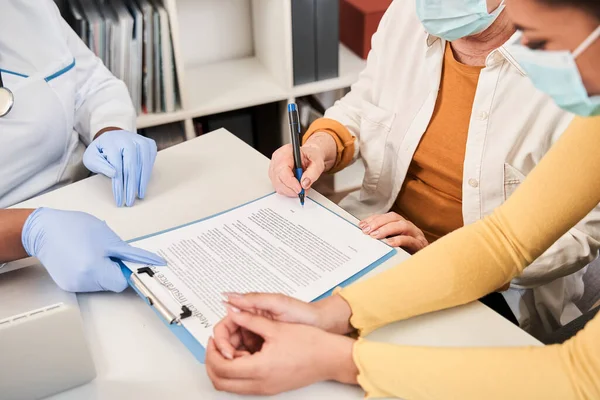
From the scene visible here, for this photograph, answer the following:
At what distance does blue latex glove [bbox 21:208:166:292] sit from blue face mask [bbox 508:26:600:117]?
1.97 ft

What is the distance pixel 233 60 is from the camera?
2.22 meters

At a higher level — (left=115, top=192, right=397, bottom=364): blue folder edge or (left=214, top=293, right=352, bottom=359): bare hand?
(left=214, top=293, right=352, bottom=359): bare hand

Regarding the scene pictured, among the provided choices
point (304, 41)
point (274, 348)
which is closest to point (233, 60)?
point (304, 41)

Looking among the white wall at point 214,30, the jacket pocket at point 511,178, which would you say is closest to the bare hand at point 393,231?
the jacket pocket at point 511,178

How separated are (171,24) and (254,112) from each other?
486 millimetres

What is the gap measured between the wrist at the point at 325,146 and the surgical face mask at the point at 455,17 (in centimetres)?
31

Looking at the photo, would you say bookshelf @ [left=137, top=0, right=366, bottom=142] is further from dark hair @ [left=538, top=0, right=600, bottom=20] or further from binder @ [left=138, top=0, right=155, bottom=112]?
dark hair @ [left=538, top=0, right=600, bottom=20]

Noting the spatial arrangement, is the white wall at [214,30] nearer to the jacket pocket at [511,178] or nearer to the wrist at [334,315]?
Answer: the jacket pocket at [511,178]

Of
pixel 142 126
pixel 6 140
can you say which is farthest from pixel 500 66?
pixel 142 126

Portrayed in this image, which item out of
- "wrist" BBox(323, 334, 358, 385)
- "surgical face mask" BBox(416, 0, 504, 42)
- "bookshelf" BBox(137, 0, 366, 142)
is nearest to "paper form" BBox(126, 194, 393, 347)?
"wrist" BBox(323, 334, 358, 385)

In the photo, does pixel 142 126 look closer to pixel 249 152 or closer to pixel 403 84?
pixel 249 152

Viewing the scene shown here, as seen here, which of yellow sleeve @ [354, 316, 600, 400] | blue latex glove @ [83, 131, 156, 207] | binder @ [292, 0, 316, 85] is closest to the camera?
yellow sleeve @ [354, 316, 600, 400]

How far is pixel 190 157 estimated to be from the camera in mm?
1257

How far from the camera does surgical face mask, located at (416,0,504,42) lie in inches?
41.1
